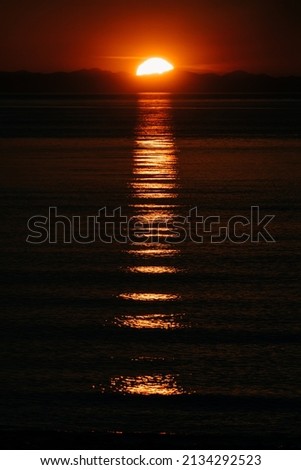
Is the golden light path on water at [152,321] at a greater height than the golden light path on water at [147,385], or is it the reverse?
the golden light path on water at [152,321]

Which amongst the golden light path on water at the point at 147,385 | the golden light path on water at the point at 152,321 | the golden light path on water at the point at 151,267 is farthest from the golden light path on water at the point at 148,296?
the golden light path on water at the point at 147,385

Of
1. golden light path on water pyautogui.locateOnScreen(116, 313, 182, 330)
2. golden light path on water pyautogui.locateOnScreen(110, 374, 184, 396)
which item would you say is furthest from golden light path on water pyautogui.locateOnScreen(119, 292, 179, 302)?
golden light path on water pyautogui.locateOnScreen(110, 374, 184, 396)

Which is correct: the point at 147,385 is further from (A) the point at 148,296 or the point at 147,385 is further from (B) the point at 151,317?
(A) the point at 148,296

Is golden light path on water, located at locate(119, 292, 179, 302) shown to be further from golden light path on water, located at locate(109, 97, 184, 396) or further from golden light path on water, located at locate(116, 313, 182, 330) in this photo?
golden light path on water, located at locate(116, 313, 182, 330)

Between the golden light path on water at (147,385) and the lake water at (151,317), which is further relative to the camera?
the golden light path on water at (147,385)

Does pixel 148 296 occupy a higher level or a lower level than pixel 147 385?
higher

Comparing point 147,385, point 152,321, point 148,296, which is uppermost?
point 148,296

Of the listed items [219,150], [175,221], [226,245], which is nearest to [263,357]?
[226,245]

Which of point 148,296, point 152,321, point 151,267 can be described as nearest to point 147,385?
point 152,321

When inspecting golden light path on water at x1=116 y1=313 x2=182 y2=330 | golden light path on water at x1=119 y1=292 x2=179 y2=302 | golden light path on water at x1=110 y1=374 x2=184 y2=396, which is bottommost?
golden light path on water at x1=110 y1=374 x2=184 y2=396

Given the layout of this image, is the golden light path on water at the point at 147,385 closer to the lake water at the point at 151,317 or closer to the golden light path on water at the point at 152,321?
the lake water at the point at 151,317

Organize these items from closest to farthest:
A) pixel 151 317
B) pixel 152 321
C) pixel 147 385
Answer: pixel 147 385
pixel 152 321
pixel 151 317

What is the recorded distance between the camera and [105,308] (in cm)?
1000

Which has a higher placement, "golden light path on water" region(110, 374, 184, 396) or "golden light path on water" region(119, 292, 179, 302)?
"golden light path on water" region(119, 292, 179, 302)
